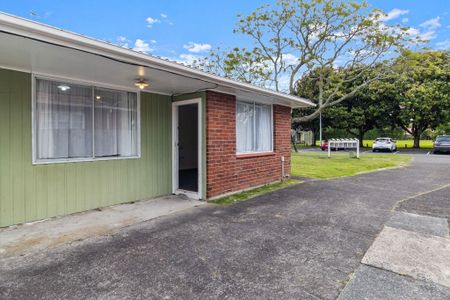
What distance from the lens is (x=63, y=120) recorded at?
4719 millimetres

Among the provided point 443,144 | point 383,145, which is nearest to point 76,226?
point 383,145

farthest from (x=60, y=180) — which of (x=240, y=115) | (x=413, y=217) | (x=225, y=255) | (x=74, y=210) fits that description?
(x=413, y=217)

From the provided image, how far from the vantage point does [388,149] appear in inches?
906

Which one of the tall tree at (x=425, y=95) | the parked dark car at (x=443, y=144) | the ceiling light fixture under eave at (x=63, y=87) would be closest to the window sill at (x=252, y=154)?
the ceiling light fixture under eave at (x=63, y=87)

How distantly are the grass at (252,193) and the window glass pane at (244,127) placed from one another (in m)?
1.05

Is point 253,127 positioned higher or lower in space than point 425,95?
lower

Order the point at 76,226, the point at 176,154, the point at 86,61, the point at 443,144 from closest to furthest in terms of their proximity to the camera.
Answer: the point at 86,61 < the point at 76,226 < the point at 176,154 < the point at 443,144

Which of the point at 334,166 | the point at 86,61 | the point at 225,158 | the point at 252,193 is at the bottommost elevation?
the point at 252,193

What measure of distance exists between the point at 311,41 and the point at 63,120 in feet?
45.8

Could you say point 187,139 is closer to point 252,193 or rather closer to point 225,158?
point 225,158

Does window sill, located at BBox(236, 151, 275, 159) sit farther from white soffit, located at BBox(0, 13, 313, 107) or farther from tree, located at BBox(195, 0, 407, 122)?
tree, located at BBox(195, 0, 407, 122)

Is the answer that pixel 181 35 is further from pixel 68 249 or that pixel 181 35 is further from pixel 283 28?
pixel 68 249

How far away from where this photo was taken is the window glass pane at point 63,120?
4473 mm

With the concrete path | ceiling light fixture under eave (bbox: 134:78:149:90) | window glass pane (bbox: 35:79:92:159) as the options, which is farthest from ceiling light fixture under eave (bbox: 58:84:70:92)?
the concrete path
